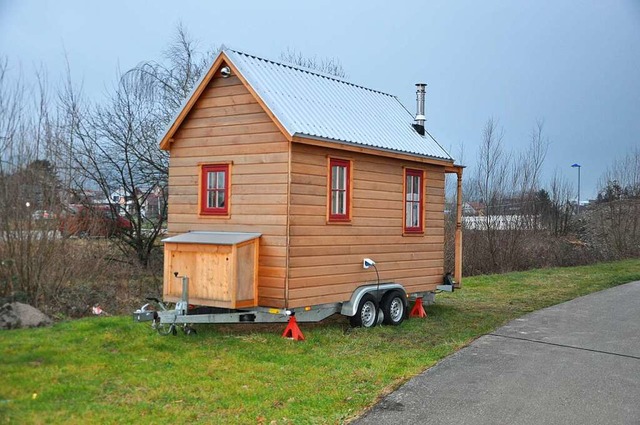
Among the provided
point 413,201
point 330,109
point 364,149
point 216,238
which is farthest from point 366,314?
point 330,109

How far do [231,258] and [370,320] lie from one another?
11.6ft

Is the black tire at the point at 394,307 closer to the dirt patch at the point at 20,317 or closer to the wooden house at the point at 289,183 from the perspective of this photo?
the wooden house at the point at 289,183

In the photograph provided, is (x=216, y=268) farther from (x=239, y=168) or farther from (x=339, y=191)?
(x=339, y=191)

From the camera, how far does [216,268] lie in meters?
10.8

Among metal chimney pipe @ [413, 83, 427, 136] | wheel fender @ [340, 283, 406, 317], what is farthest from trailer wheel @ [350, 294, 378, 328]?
metal chimney pipe @ [413, 83, 427, 136]

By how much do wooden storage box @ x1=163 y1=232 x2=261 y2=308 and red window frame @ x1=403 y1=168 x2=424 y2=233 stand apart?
4000 mm

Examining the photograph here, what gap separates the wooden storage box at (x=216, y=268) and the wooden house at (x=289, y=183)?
0.08ft

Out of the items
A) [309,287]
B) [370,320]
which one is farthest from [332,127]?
[370,320]

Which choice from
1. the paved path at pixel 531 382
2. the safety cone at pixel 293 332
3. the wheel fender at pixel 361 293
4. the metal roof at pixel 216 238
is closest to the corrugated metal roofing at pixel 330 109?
the metal roof at pixel 216 238

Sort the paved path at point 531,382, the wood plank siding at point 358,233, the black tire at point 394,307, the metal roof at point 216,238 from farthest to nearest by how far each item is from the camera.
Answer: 1. the black tire at point 394,307
2. the wood plank siding at point 358,233
3. the metal roof at point 216,238
4. the paved path at point 531,382

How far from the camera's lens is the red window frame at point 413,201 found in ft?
46.2

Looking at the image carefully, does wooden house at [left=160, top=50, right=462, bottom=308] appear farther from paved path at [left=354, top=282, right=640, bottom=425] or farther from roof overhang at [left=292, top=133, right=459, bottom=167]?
paved path at [left=354, top=282, right=640, bottom=425]

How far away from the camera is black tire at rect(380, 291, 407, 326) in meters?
13.2

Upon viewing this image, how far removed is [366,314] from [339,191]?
2.44 meters
